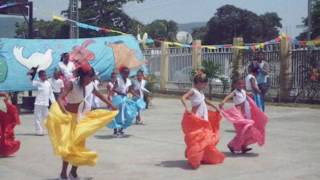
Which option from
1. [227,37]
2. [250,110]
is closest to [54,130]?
[250,110]

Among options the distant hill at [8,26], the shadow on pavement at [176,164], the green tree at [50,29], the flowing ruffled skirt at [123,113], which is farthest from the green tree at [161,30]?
the shadow on pavement at [176,164]

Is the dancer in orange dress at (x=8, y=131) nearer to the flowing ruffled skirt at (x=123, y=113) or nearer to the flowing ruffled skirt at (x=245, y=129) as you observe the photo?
the flowing ruffled skirt at (x=123, y=113)

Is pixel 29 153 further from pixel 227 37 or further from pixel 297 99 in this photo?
pixel 227 37

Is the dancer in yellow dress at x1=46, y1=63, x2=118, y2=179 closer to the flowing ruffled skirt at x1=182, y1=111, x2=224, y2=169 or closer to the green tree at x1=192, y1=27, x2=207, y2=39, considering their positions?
the flowing ruffled skirt at x1=182, y1=111, x2=224, y2=169

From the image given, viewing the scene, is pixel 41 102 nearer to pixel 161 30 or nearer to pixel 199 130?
pixel 199 130

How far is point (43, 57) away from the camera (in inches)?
736

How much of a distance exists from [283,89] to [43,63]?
940 cm

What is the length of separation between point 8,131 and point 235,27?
59.7m

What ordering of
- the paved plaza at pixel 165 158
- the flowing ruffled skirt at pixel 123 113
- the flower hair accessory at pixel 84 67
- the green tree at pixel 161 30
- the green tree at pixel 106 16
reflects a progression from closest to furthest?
the flower hair accessory at pixel 84 67 < the paved plaza at pixel 165 158 < the flowing ruffled skirt at pixel 123 113 < the green tree at pixel 106 16 < the green tree at pixel 161 30

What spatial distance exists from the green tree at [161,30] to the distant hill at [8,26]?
14.9m

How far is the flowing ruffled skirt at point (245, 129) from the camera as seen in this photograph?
33.0ft

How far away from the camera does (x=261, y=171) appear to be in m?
8.69

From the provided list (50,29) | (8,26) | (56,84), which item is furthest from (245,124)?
(50,29)

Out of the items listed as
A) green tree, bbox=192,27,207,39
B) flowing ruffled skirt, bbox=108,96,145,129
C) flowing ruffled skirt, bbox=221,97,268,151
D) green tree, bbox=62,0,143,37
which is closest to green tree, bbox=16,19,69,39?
green tree, bbox=62,0,143,37
